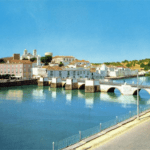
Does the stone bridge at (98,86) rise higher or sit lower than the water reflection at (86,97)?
higher

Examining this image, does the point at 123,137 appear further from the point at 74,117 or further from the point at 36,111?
the point at 36,111

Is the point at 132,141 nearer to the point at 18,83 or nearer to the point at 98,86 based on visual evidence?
the point at 98,86

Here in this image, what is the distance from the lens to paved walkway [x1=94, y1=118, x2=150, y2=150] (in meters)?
11.7

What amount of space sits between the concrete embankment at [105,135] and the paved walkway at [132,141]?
42 cm

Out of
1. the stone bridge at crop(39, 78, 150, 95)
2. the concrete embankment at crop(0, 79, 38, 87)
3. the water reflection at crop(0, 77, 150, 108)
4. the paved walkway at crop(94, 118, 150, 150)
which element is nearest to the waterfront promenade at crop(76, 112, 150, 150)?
the paved walkway at crop(94, 118, 150, 150)

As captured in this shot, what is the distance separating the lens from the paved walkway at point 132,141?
11719mm

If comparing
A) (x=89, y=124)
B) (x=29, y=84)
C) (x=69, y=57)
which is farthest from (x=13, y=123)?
(x=69, y=57)

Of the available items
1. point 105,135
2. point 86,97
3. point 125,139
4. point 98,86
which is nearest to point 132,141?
point 125,139

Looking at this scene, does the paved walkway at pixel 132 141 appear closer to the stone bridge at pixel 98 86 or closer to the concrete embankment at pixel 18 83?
the stone bridge at pixel 98 86

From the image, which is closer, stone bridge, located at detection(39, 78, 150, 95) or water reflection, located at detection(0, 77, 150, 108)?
water reflection, located at detection(0, 77, 150, 108)

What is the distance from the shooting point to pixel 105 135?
14055mm

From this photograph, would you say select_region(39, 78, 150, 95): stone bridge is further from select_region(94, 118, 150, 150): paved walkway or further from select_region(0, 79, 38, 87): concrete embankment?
select_region(94, 118, 150, 150): paved walkway

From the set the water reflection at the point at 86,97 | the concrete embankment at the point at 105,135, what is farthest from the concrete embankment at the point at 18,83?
the concrete embankment at the point at 105,135

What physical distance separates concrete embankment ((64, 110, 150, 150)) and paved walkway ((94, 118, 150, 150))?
0.42 m
